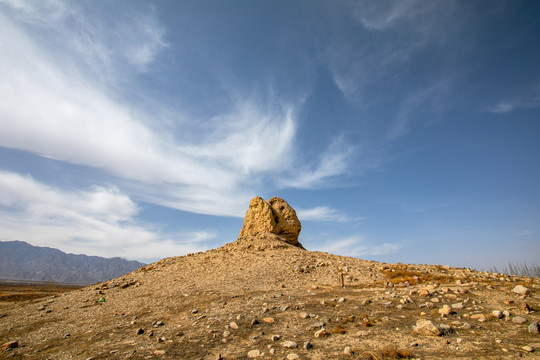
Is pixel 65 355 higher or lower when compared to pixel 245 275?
lower

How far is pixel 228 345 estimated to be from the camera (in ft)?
25.4

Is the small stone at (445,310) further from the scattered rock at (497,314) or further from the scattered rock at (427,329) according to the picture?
the scattered rock at (427,329)

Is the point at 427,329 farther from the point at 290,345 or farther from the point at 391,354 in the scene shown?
the point at 290,345

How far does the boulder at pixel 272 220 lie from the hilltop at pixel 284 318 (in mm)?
9757

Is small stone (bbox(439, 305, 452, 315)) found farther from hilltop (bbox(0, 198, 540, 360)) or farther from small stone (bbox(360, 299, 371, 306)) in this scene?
small stone (bbox(360, 299, 371, 306))

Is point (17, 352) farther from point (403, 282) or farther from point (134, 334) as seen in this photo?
point (403, 282)

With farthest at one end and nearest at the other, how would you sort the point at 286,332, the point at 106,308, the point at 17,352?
the point at 106,308 < the point at 17,352 < the point at 286,332

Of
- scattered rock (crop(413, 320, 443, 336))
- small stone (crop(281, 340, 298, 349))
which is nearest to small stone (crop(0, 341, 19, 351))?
small stone (crop(281, 340, 298, 349))

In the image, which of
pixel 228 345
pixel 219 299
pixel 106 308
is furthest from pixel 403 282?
pixel 106 308

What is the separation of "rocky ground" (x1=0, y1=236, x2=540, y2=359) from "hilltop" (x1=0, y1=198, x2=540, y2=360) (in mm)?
45

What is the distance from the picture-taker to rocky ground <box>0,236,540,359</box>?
702 cm

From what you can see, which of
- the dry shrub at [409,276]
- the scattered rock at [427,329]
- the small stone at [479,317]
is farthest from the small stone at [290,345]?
the dry shrub at [409,276]

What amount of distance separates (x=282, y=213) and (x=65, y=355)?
24.4 metres

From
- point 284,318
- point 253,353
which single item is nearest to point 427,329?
point 284,318
